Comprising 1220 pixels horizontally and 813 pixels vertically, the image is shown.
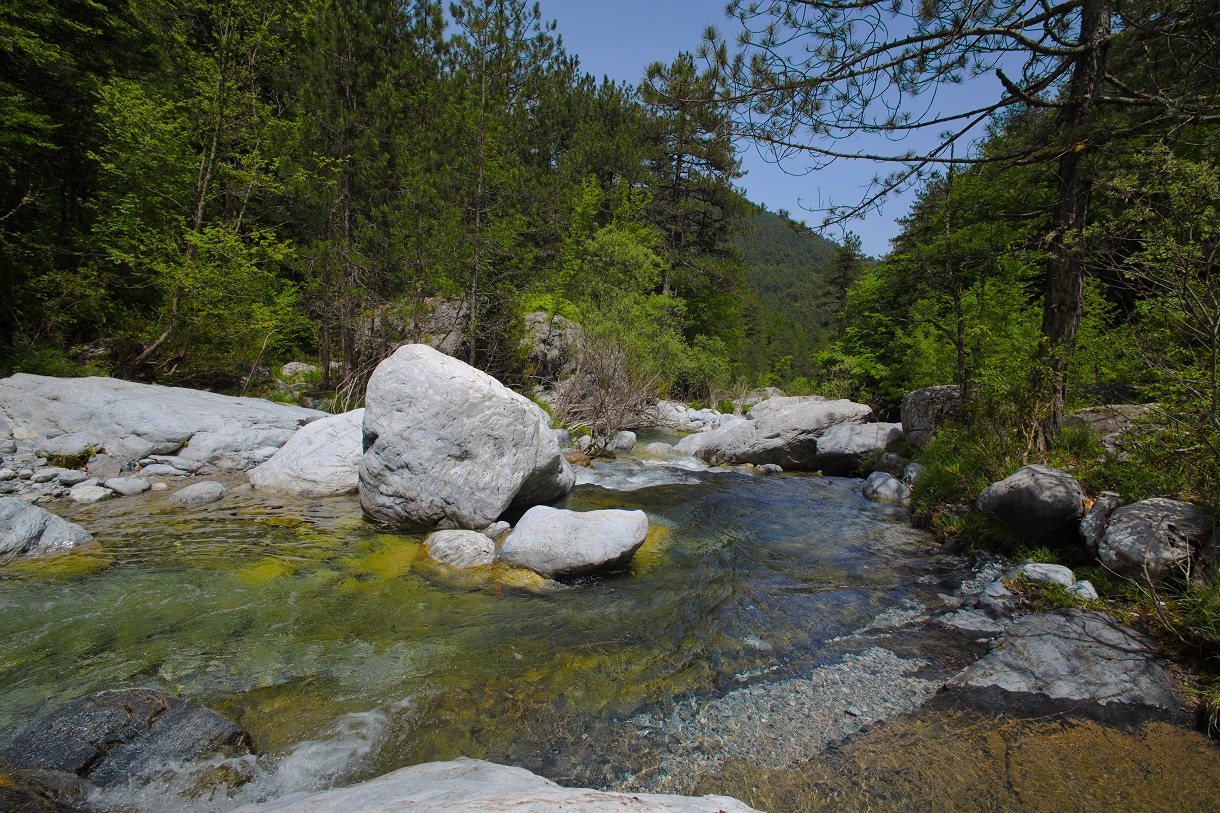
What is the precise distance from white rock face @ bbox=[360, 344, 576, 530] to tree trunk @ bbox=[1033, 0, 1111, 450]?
6.35 meters

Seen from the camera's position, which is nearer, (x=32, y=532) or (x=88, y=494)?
(x=32, y=532)

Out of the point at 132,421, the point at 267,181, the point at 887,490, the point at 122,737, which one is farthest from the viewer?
the point at 267,181

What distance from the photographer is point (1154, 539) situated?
3982 mm

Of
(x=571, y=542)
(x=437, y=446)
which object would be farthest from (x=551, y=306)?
(x=571, y=542)

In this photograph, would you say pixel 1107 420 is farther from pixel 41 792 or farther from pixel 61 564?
pixel 61 564

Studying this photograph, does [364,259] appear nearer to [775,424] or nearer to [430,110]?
[430,110]

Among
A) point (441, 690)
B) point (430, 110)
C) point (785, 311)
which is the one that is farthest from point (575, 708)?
point (785, 311)

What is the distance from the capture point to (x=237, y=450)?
26.1ft

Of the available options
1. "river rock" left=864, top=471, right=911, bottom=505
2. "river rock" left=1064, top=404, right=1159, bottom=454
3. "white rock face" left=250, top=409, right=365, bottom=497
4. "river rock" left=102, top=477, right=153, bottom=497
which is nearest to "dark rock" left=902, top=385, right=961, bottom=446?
"river rock" left=864, top=471, right=911, bottom=505

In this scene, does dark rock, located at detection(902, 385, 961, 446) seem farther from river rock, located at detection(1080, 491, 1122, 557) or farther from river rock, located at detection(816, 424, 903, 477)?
river rock, located at detection(1080, 491, 1122, 557)

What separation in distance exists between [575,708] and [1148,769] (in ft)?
9.73

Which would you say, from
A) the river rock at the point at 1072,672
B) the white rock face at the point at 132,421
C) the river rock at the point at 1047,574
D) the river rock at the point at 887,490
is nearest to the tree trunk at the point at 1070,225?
the river rock at the point at 1047,574

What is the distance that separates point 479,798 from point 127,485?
7.65 metres

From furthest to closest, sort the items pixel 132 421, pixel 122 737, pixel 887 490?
pixel 887 490, pixel 132 421, pixel 122 737
